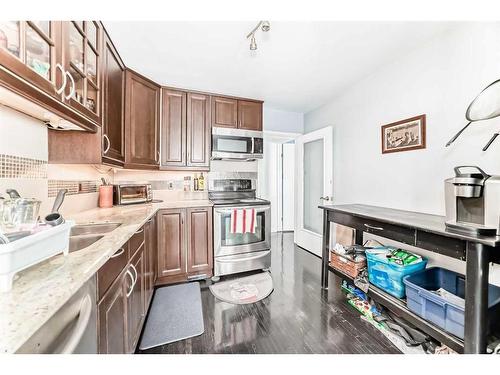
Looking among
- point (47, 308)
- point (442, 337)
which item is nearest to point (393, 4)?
point (47, 308)

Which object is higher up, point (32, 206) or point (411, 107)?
point (411, 107)

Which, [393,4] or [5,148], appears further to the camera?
[5,148]

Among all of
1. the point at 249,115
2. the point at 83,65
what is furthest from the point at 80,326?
the point at 249,115

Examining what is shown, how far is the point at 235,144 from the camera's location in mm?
2820

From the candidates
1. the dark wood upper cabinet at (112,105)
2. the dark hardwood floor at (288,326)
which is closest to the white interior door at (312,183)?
the dark hardwood floor at (288,326)

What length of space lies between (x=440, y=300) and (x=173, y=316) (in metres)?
1.97

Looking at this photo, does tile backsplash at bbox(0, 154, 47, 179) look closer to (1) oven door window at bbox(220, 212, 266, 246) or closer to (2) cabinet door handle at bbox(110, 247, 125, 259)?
(2) cabinet door handle at bbox(110, 247, 125, 259)

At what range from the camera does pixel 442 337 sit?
4.10 ft

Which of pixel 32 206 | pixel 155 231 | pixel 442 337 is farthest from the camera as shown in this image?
pixel 155 231

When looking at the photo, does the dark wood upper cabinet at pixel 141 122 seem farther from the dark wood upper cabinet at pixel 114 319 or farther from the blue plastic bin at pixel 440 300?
the blue plastic bin at pixel 440 300

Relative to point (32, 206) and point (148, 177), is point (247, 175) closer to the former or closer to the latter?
point (148, 177)

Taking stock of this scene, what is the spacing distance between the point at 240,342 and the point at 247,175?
2158 mm

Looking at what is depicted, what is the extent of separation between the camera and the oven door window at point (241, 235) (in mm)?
2432

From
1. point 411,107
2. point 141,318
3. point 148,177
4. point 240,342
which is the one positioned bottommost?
point 240,342
